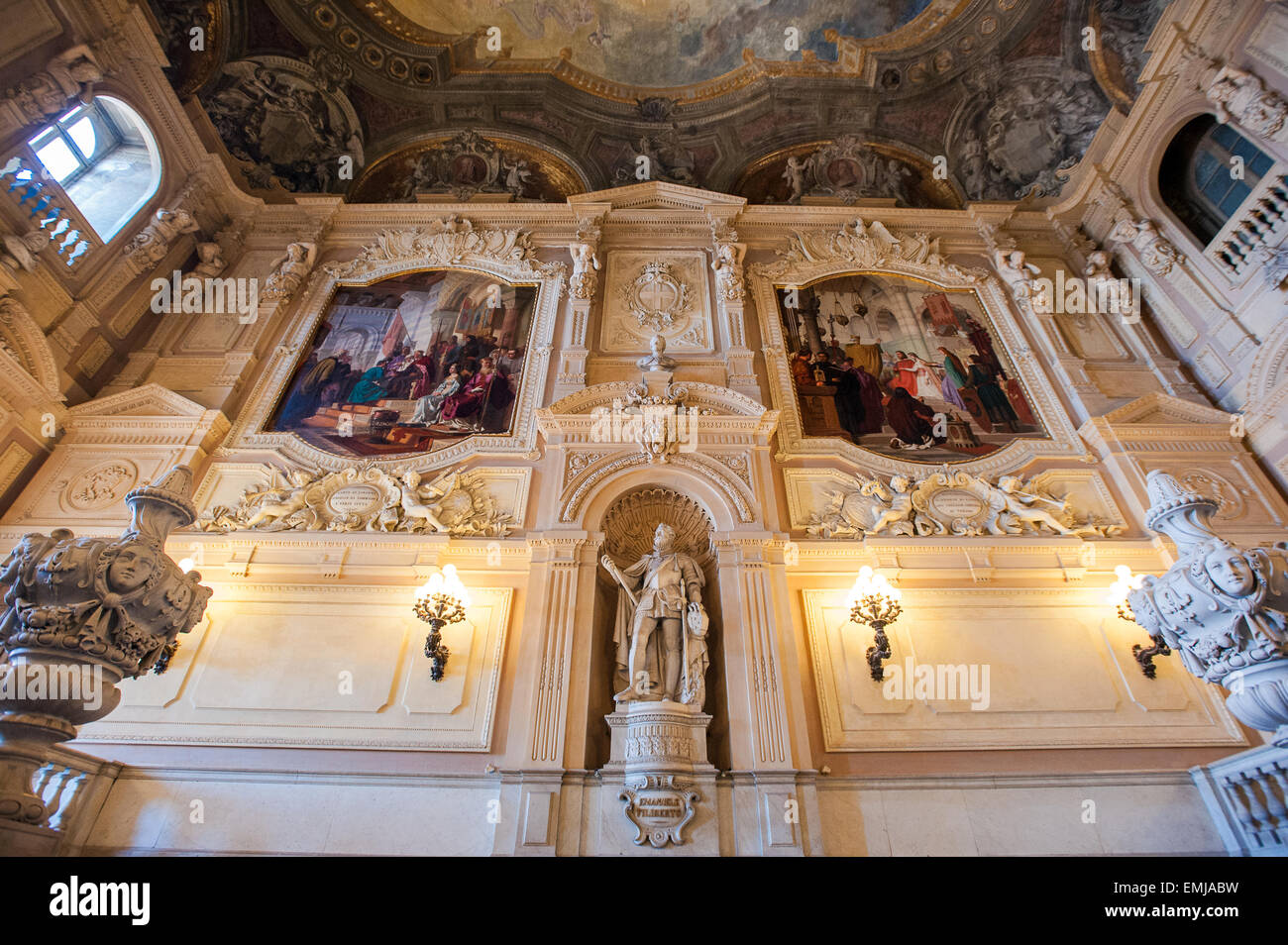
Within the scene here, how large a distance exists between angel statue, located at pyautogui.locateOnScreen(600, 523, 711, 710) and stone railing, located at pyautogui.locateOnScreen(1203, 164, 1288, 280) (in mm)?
9445

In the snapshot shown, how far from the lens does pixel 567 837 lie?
18.8ft

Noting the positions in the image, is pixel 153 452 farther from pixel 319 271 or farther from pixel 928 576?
pixel 928 576

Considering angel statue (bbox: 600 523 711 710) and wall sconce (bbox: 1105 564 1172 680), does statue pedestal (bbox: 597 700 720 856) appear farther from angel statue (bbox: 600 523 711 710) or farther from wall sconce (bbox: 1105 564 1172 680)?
wall sconce (bbox: 1105 564 1172 680)

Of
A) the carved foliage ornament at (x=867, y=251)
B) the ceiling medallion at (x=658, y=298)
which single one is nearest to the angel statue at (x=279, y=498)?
the ceiling medallion at (x=658, y=298)

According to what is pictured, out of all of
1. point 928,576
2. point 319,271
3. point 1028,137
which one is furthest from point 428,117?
point 928,576

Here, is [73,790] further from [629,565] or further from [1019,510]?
[1019,510]

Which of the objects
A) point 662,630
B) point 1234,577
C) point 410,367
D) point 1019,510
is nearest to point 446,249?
point 410,367

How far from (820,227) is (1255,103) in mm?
6298

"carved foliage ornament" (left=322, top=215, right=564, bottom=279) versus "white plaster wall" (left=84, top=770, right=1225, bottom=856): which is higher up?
"carved foliage ornament" (left=322, top=215, right=564, bottom=279)

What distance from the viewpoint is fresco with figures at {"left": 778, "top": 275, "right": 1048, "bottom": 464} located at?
9.55 meters
